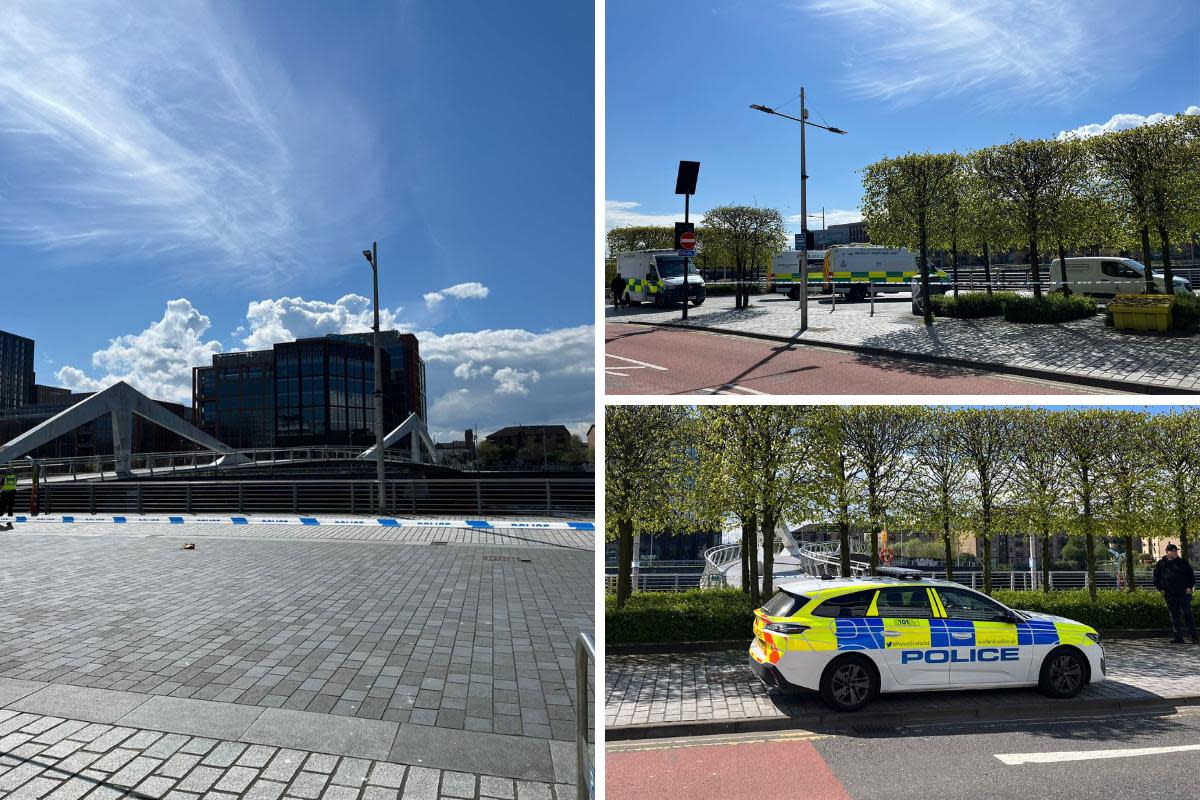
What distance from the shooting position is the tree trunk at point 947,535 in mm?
7128

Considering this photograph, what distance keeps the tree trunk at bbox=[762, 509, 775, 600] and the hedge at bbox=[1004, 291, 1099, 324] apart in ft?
11.9

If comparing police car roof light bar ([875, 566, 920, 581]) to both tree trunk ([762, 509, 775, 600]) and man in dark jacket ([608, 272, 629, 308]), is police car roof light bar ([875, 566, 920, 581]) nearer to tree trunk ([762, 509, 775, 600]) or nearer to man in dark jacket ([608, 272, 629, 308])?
tree trunk ([762, 509, 775, 600])

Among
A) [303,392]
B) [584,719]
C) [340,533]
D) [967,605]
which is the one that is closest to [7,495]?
A: [340,533]

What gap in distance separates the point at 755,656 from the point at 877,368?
2.22 meters

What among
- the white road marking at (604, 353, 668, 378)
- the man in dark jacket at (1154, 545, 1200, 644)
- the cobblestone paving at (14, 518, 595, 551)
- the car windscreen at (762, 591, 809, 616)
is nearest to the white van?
the man in dark jacket at (1154, 545, 1200, 644)

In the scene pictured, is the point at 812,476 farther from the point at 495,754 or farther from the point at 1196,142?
the point at 1196,142

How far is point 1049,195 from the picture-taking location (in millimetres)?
12047

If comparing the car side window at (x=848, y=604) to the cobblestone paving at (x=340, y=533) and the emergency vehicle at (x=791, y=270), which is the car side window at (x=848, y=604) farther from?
the emergency vehicle at (x=791, y=270)

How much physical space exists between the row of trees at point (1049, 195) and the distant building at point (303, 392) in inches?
2506

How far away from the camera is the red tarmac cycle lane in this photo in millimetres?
3553

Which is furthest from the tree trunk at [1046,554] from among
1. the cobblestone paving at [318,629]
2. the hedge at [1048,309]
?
the cobblestone paving at [318,629]

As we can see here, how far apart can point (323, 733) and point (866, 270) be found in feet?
88.3

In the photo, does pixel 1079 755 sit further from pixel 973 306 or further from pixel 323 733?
pixel 973 306

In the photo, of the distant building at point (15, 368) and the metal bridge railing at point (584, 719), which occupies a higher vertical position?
the distant building at point (15, 368)
